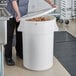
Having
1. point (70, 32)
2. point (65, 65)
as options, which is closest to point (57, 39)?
point (70, 32)

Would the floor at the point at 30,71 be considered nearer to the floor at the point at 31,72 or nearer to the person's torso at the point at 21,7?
the floor at the point at 31,72

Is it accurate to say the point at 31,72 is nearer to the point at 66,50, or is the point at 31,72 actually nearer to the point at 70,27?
the point at 66,50

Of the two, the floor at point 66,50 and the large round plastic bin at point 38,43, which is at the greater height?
the large round plastic bin at point 38,43

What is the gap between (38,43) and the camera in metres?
2.75

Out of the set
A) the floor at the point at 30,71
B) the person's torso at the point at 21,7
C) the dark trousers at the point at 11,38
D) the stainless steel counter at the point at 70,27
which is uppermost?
the person's torso at the point at 21,7

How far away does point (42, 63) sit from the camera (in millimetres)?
2820

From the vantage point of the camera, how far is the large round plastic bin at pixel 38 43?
2694 millimetres

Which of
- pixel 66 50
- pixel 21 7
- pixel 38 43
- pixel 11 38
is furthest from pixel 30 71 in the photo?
pixel 66 50

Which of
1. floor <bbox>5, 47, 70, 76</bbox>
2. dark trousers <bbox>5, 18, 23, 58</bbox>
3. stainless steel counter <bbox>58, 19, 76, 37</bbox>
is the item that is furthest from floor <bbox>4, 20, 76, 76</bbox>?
stainless steel counter <bbox>58, 19, 76, 37</bbox>

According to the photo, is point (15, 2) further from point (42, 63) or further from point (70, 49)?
point (70, 49)

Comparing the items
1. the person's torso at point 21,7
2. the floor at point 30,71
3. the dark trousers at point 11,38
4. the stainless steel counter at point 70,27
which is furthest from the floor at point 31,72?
the stainless steel counter at point 70,27

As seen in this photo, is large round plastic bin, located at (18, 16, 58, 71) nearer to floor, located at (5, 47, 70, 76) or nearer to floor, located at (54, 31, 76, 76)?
floor, located at (5, 47, 70, 76)

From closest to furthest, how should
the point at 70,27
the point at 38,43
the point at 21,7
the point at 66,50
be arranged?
the point at 38,43 < the point at 21,7 < the point at 66,50 < the point at 70,27

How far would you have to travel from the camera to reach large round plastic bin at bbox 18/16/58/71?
2.69 meters
